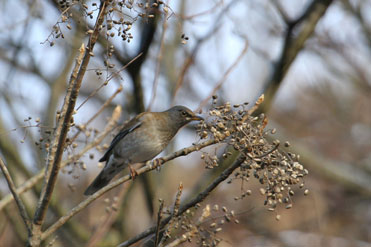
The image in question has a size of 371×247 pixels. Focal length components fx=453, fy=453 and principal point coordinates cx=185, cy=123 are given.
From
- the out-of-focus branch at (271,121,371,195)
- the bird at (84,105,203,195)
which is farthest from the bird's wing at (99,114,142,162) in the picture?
the out-of-focus branch at (271,121,371,195)

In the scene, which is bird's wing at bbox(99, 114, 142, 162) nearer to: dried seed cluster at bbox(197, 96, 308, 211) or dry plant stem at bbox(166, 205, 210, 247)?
dried seed cluster at bbox(197, 96, 308, 211)

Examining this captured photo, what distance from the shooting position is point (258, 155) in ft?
8.07

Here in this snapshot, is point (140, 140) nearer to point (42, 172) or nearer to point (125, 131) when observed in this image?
point (125, 131)

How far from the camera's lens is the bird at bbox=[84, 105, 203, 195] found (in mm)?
5125

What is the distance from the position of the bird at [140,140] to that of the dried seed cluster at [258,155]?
2.38m

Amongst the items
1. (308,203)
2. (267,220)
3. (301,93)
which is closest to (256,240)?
(267,220)

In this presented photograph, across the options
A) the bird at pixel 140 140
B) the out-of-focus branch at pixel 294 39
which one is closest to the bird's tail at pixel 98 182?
the bird at pixel 140 140

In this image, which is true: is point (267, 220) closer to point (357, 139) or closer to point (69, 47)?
point (357, 139)

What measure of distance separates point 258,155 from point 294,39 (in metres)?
3.25

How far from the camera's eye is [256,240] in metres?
9.55

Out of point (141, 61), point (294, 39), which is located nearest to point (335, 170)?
point (294, 39)

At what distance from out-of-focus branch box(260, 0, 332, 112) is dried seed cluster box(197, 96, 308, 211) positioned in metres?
2.74

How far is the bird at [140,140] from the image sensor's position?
5125 mm

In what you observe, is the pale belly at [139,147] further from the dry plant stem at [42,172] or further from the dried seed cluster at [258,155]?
the dried seed cluster at [258,155]
